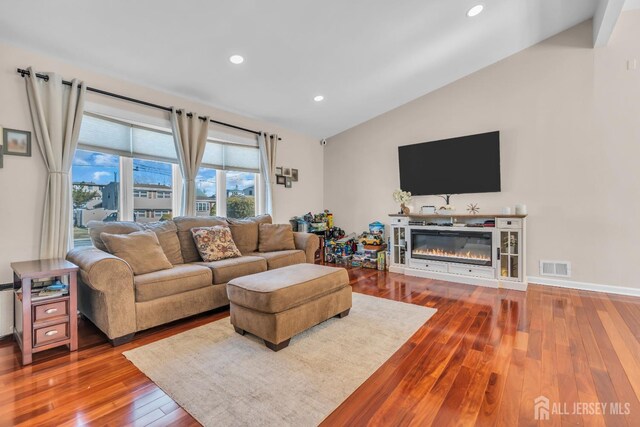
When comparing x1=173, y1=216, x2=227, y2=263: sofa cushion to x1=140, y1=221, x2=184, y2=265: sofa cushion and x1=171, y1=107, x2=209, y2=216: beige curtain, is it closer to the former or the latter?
x1=140, y1=221, x2=184, y2=265: sofa cushion

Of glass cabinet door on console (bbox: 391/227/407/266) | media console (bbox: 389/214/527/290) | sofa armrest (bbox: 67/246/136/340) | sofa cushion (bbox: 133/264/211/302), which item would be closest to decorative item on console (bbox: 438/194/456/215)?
media console (bbox: 389/214/527/290)

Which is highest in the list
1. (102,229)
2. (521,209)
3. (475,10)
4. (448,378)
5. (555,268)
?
(475,10)

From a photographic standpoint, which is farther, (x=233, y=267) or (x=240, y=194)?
(x=240, y=194)

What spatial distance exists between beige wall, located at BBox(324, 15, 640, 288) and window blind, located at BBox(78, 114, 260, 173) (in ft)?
10.8

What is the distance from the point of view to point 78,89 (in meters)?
2.88

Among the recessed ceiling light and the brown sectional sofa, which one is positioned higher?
the recessed ceiling light

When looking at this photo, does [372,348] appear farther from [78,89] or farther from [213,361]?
[78,89]

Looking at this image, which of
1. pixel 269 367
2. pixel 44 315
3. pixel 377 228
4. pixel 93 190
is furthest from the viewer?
pixel 377 228

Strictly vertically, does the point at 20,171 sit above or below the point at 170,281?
above

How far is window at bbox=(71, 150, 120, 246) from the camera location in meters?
3.05

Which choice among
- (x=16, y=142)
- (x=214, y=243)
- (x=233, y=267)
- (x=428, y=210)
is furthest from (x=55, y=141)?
(x=428, y=210)

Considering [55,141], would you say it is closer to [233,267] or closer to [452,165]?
[233,267]

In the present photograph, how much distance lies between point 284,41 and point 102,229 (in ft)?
8.59

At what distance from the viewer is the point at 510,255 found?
381cm
